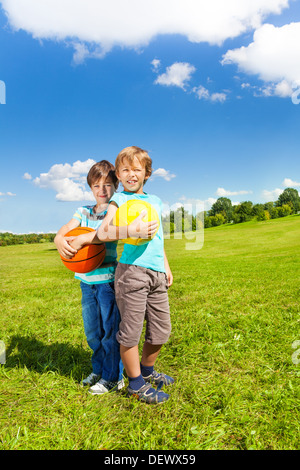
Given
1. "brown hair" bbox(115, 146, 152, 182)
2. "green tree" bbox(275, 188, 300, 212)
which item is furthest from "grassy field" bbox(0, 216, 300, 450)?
"green tree" bbox(275, 188, 300, 212)

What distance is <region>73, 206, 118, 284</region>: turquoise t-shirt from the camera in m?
2.95

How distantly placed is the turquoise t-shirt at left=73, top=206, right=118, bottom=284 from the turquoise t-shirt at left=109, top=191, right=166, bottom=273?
0.80ft

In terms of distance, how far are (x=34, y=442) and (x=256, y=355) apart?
2.57m

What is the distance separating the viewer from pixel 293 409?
2777 mm

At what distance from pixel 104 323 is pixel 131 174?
144cm

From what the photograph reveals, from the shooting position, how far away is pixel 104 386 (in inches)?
120

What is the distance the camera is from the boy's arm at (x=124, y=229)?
8.19 ft

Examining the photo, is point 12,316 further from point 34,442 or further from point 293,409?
point 293,409

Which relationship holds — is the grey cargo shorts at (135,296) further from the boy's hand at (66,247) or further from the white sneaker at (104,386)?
the white sneaker at (104,386)

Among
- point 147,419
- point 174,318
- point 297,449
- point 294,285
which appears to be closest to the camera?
point 297,449

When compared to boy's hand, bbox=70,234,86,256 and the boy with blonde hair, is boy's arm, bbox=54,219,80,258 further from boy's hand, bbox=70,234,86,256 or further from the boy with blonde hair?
the boy with blonde hair

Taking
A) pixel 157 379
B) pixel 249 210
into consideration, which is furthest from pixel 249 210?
pixel 157 379

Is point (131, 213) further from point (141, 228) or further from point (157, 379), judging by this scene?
point (157, 379)
